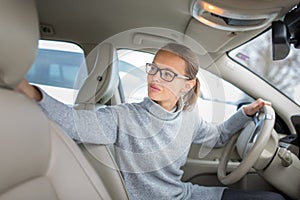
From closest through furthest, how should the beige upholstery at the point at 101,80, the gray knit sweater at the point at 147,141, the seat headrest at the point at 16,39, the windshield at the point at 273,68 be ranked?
the seat headrest at the point at 16,39 < the gray knit sweater at the point at 147,141 < the beige upholstery at the point at 101,80 < the windshield at the point at 273,68

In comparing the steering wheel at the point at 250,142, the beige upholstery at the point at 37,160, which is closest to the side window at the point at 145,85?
the steering wheel at the point at 250,142

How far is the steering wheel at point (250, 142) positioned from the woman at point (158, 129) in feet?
0.29

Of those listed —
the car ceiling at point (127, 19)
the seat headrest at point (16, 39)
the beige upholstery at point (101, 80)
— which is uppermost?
the seat headrest at point (16, 39)

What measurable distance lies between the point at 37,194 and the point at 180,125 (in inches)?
23.8

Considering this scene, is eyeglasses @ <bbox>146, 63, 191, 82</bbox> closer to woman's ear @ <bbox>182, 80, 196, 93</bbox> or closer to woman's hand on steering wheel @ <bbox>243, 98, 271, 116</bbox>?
woman's ear @ <bbox>182, 80, 196, 93</bbox>

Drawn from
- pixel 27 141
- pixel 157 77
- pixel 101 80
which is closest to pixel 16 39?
pixel 27 141

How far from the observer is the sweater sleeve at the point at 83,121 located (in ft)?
3.35

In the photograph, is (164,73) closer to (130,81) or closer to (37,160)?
(130,81)

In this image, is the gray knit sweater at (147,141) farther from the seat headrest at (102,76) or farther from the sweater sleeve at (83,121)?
the seat headrest at (102,76)

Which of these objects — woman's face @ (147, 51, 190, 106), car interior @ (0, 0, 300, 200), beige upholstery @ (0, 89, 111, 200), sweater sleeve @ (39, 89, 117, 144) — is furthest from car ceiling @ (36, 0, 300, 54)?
beige upholstery @ (0, 89, 111, 200)

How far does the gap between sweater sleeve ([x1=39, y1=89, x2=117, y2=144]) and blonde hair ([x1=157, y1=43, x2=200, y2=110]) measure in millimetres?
286

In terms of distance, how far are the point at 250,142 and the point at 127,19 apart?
2.36 ft

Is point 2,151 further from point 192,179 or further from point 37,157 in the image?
point 192,179

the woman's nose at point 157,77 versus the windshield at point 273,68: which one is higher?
the woman's nose at point 157,77
